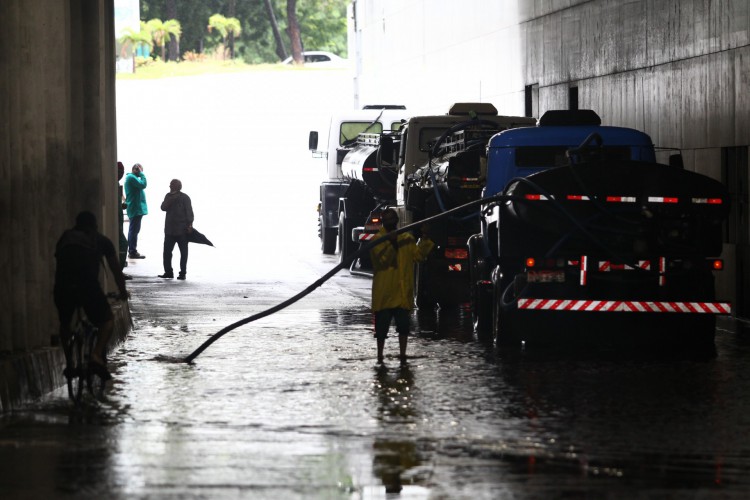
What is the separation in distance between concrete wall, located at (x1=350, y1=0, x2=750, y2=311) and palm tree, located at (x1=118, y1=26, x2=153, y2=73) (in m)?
41.0

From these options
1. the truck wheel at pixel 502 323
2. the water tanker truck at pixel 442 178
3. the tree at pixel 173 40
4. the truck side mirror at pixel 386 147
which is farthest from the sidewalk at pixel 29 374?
the tree at pixel 173 40

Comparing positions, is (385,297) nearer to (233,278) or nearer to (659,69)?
(659,69)

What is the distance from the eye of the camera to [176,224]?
29.3 metres

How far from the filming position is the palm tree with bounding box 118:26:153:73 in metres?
86.9

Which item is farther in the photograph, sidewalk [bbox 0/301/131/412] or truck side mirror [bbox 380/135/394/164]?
truck side mirror [bbox 380/135/394/164]

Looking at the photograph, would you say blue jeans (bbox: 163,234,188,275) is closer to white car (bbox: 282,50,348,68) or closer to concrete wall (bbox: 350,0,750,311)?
concrete wall (bbox: 350,0,750,311)

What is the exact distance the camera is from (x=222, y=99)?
84812mm

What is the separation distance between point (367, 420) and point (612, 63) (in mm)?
16668

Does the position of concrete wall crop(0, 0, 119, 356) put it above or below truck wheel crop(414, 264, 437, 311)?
above

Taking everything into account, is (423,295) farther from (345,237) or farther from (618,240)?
(345,237)

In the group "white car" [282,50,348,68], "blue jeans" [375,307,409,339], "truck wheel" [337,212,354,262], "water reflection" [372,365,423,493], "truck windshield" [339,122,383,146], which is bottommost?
"water reflection" [372,365,423,493]

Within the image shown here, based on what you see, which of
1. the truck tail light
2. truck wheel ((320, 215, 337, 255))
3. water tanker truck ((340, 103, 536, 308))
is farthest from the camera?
truck wheel ((320, 215, 337, 255))

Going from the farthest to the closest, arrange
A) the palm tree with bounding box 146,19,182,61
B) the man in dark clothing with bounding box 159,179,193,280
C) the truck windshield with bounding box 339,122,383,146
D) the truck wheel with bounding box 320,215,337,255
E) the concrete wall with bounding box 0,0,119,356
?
1. the palm tree with bounding box 146,19,182,61
2. the truck windshield with bounding box 339,122,383,146
3. the truck wheel with bounding box 320,215,337,255
4. the man in dark clothing with bounding box 159,179,193,280
5. the concrete wall with bounding box 0,0,119,356

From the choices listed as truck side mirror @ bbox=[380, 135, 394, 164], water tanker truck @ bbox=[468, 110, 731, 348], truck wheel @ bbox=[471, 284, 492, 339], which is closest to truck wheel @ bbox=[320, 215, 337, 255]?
truck side mirror @ bbox=[380, 135, 394, 164]
